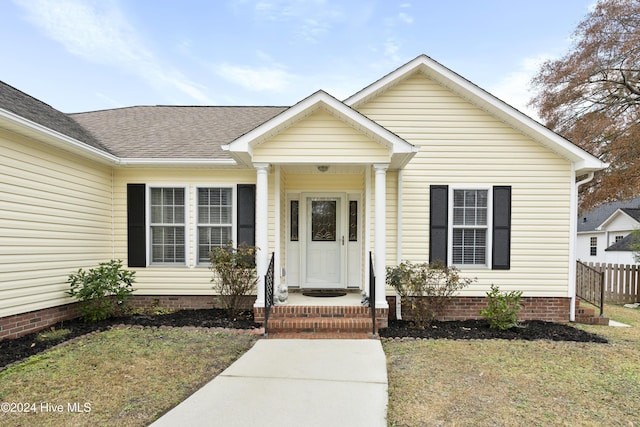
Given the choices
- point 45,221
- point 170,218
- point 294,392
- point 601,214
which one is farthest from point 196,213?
point 601,214

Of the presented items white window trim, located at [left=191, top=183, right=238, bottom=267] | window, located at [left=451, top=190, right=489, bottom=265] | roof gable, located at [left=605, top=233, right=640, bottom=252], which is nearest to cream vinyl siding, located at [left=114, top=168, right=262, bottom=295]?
white window trim, located at [left=191, top=183, right=238, bottom=267]

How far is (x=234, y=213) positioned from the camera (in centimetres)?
712

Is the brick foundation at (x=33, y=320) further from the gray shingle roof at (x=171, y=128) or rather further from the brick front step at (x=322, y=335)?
the brick front step at (x=322, y=335)

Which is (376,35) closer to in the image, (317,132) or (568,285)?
(317,132)

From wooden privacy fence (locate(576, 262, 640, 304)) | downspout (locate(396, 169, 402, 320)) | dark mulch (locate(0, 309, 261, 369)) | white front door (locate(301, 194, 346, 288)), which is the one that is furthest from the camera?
wooden privacy fence (locate(576, 262, 640, 304))

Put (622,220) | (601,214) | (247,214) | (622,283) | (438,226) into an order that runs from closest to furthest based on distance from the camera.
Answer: (438,226) → (247,214) → (622,283) → (622,220) → (601,214)

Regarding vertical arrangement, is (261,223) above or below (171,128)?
below

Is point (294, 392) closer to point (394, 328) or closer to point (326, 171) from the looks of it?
point (394, 328)

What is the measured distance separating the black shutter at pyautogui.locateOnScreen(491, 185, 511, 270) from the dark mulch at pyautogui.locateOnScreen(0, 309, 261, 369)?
183 inches

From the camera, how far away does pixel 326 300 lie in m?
6.58

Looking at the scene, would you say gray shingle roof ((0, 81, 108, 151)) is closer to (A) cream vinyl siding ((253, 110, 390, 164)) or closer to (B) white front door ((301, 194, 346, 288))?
(A) cream vinyl siding ((253, 110, 390, 164))

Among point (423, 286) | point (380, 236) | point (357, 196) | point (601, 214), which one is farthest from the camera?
point (601, 214)

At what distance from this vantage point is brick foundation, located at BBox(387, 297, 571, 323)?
22.4ft

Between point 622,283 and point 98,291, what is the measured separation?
505 inches
